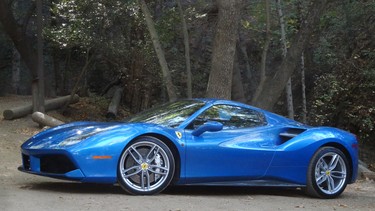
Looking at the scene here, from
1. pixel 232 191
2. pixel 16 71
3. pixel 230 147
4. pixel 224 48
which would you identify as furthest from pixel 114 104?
pixel 230 147

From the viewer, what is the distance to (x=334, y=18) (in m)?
15.5

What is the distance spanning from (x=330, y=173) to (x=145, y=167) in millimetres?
2885

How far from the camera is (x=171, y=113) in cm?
729

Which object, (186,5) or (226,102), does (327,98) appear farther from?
(226,102)

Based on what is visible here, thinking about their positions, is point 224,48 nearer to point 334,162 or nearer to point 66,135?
point 334,162

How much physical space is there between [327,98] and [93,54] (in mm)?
6867

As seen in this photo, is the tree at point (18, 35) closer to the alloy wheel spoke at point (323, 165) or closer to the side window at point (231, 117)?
the side window at point (231, 117)

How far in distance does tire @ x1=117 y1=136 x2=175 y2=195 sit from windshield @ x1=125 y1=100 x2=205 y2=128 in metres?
0.49

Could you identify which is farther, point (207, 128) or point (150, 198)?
point (207, 128)

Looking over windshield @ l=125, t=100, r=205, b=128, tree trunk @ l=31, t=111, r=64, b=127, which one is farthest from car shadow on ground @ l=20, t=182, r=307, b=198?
tree trunk @ l=31, t=111, r=64, b=127

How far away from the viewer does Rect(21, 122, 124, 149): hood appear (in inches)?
250

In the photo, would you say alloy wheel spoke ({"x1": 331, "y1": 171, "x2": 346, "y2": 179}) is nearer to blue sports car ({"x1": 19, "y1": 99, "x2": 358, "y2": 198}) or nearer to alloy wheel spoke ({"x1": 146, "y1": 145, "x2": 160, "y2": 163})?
blue sports car ({"x1": 19, "y1": 99, "x2": 358, "y2": 198})

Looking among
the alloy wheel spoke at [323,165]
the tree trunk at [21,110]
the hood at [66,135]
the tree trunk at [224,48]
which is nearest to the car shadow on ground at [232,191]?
the alloy wheel spoke at [323,165]

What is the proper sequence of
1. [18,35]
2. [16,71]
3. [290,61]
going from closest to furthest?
[290,61] < [18,35] < [16,71]
